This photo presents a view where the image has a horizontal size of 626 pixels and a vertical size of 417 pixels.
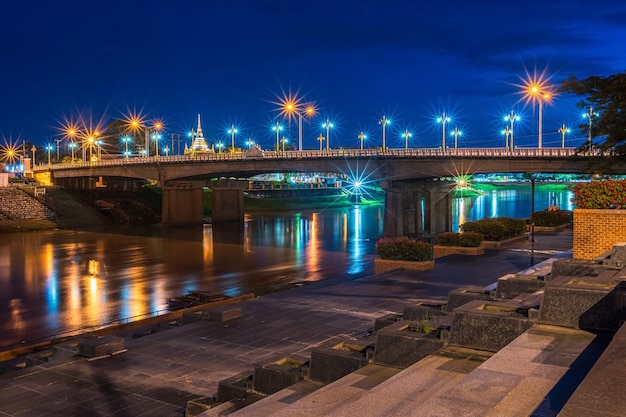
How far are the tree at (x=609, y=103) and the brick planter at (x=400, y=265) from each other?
29.1ft

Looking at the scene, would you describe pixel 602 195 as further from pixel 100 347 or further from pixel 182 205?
pixel 182 205

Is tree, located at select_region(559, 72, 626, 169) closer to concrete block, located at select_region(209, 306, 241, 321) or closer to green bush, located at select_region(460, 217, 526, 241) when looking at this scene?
green bush, located at select_region(460, 217, 526, 241)

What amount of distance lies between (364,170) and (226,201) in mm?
30384

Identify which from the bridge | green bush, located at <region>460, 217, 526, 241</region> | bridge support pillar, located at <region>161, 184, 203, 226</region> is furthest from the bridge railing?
green bush, located at <region>460, 217, 526, 241</region>

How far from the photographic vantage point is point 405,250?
2711cm

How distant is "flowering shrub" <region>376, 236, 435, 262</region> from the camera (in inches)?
1048

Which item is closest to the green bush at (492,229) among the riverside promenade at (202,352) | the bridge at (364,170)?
the riverside promenade at (202,352)

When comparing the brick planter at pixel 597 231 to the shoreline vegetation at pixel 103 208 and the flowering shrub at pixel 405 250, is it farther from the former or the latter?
the shoreline vegetation at pixel 103 208

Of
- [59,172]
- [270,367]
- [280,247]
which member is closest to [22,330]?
[270,367]

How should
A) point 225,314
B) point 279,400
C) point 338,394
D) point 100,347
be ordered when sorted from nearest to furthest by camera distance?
1. point 338,394
2. point 279,400
3. point 100,347
4. point 225,314

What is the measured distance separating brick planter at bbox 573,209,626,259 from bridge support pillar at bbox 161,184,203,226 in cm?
7601

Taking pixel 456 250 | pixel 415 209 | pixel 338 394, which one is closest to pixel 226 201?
pixel 415 209

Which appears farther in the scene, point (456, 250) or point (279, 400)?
point (456, 250)

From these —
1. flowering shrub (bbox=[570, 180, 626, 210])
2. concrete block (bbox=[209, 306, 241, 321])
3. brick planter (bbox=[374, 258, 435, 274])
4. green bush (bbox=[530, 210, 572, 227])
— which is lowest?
concrete block (bbox=[209, 306, 241, 321])
